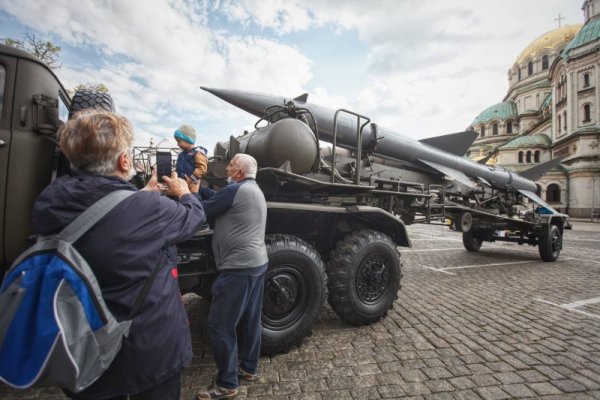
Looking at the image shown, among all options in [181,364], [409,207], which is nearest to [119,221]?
[181,364]

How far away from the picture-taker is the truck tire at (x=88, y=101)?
98.6 inches

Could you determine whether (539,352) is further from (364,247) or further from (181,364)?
(181,364)

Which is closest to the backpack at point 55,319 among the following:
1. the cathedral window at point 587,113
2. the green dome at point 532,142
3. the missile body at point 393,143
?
the missile body at point 393,143

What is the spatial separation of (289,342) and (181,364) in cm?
188

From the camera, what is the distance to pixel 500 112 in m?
56.4

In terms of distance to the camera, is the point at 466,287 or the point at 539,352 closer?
the point at 539,352

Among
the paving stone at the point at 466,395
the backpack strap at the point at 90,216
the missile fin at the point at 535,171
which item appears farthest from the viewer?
the missile fin at the point at 535,171

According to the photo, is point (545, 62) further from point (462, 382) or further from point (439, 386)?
point (439, 386)

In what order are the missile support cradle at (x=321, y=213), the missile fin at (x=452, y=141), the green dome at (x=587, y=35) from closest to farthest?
the missile support cradle at (x=321, y=213), the missile fin at (x=452, y=141), the green dome at (x=587, y=35)

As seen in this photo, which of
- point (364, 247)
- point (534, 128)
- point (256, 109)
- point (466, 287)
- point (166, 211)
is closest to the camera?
point (166, 211)

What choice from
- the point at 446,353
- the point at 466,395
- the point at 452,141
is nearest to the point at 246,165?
the point at 466,395

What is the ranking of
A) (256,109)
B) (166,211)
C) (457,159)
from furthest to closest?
1. (457,159)
2. (256,109)
3. (166,211)

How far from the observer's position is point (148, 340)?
1321mm

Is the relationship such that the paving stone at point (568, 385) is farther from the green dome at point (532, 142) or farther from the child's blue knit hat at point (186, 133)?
the green dome at point (532, 142)
